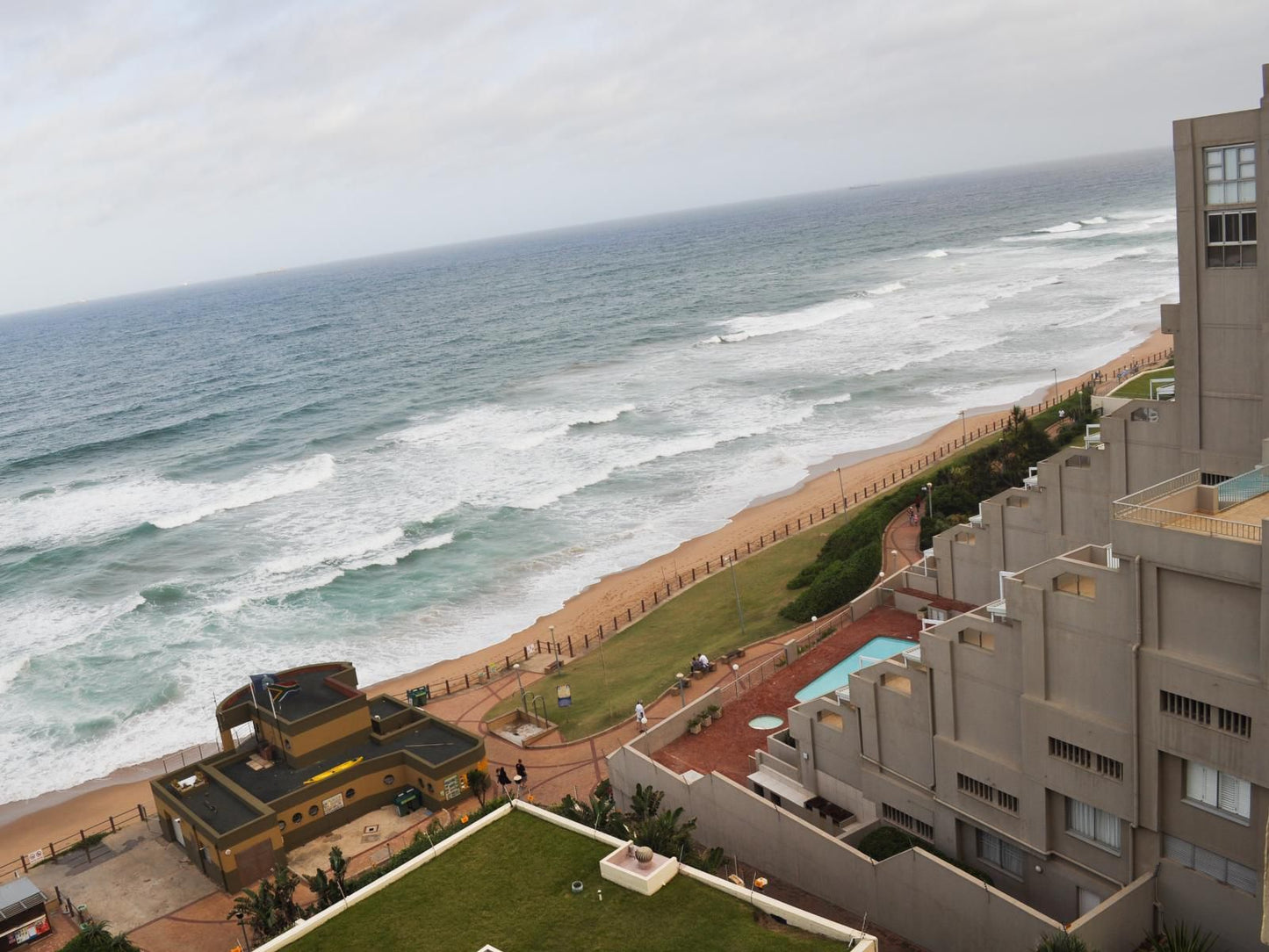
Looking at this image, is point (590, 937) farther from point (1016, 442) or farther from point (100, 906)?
point (1016, 442)

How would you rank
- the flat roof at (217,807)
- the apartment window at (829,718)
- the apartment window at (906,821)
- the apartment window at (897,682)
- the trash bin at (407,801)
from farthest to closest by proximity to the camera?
the trash bin at (407,801), the flat roof at (217,807), the apartment window at (829,718), the apartment window at (897,682), the apartment window at (906,821)

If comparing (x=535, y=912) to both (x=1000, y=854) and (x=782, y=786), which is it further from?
(x=1000, y=854)

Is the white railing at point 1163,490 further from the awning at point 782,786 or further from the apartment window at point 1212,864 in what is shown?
the awning at point 782,786

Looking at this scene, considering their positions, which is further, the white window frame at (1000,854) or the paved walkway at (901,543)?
the paved walkway at (901,543)

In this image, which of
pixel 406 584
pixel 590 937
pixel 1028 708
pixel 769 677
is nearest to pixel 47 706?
pixel 406 584

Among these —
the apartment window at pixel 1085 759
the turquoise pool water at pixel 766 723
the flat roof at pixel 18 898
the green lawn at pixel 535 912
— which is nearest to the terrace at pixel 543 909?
the green lawn at pixel 535 912

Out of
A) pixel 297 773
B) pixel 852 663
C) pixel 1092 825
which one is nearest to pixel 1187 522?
pixel 1092 825

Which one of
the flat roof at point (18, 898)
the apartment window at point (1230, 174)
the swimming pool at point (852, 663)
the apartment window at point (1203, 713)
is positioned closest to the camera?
the apartment window at point (1203, 713)
